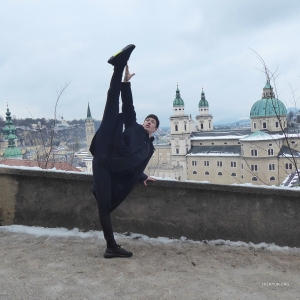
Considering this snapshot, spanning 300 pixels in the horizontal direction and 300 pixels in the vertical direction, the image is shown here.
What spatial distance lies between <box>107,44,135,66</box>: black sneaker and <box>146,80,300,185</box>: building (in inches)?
1599

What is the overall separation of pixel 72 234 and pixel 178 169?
50.6 meters

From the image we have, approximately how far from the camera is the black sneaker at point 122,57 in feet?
9.49

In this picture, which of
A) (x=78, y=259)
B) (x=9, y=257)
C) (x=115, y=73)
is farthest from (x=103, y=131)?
(x=9, y=257)

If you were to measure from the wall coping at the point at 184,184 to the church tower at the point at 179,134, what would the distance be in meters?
51.9

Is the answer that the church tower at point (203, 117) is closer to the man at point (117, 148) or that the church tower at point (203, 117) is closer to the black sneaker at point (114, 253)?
the man at point (117, 148)

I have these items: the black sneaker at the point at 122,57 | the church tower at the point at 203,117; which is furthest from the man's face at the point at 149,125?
the church tower at the point at 203,117

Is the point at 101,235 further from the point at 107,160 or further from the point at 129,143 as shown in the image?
the point at 129,143

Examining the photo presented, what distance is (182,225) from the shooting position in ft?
12.9

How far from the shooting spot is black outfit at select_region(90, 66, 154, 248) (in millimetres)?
3016

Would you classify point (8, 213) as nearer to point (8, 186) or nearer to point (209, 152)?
point (8, 186)

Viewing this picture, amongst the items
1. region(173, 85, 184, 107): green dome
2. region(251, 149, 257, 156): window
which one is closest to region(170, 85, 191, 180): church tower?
region(173, 85, 184, 107): green dome

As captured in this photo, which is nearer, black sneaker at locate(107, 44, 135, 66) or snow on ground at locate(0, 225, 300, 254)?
black sneaker at locate(107, 44, 135, 66)

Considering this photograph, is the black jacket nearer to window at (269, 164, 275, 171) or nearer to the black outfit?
the black outfit

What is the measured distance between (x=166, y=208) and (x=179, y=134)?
5457 centimetres
